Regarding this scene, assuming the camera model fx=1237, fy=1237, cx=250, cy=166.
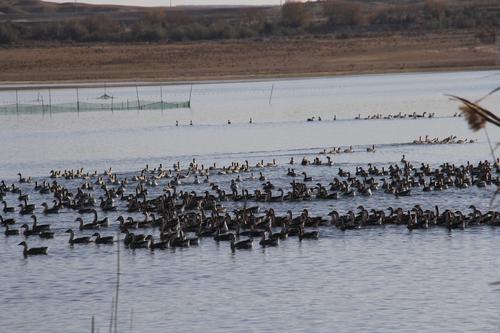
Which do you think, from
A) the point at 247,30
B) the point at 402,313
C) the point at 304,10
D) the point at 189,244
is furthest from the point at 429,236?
the point at 304,10

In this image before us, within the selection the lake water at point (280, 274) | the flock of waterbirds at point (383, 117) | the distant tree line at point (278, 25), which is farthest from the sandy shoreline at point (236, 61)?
the lake water at point (280, 274)

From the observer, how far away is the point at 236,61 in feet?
288

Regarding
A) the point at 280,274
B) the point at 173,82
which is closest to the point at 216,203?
the point at 280,274

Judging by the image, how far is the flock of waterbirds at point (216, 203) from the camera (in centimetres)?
2562

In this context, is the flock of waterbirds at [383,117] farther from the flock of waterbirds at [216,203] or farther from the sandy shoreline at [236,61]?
the sandy shoreline at [236,61]

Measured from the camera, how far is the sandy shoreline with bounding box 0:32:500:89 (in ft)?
266

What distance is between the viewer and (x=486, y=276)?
2044 centimetres

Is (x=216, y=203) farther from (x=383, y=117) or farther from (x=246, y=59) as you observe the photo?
(x=246, y=59)

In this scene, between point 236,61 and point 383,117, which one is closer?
point 383,117

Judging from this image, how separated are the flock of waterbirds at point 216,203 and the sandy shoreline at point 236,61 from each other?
40.2 m

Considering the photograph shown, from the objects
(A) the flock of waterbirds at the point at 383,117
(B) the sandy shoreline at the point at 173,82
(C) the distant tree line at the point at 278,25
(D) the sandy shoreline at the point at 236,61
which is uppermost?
(C) the distant tree line at the point at 278,25

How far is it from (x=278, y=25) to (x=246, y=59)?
28399mm

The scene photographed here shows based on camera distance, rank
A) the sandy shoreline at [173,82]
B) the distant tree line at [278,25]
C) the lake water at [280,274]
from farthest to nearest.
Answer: the distant tree line at [278,25]
the sandy shoreline at [173,82]
the lake water at [280,274]

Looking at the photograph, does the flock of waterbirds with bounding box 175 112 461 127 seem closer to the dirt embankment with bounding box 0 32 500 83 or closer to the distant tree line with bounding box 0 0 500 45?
the dirt embankment with bounding box 0 32 500 83
